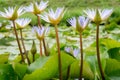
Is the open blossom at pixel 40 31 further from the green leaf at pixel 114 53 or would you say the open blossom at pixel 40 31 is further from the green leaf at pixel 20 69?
the green leaf at pixel 114 53

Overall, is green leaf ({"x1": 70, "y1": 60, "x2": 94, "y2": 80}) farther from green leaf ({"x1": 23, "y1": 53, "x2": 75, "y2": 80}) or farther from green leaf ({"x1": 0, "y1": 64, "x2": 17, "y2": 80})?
green leaf ({"x1": 0, "y1": 64, "x2": 17, "y2": 80})

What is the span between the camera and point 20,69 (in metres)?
0.78

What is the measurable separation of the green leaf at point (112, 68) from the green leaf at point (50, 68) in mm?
89

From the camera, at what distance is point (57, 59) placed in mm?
728

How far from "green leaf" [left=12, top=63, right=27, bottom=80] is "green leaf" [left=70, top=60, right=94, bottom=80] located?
10 cm

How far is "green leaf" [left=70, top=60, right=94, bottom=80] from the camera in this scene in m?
0.74

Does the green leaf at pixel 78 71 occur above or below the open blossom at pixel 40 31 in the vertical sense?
below

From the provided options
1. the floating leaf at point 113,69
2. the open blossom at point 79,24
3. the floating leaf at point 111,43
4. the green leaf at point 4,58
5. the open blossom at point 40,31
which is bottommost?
the floating leaf at point 113,69

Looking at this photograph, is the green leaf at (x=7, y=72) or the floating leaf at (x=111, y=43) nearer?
the green leaf at (x=7, y=72)

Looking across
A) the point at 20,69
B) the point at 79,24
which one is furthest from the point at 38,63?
the point at 79,24

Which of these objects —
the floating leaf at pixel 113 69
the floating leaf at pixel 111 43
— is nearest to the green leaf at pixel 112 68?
the floating leaf at pixel 113 69

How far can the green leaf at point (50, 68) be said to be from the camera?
2.38 ft

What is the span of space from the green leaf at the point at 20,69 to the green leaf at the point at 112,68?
0.58 feet

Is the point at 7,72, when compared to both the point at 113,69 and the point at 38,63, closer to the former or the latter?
the point at 38,63
